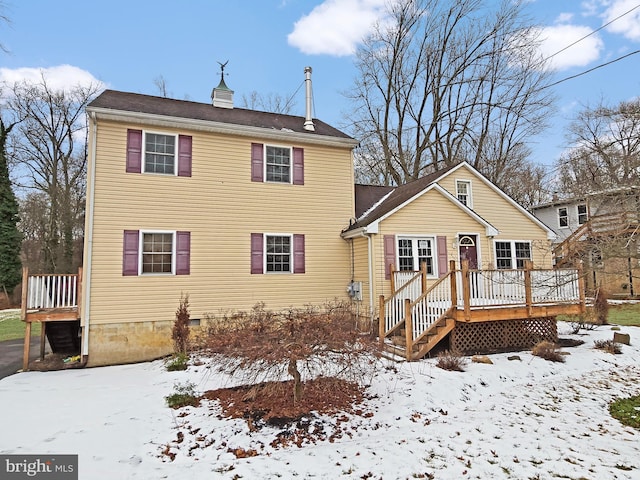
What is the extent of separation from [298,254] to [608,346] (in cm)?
879

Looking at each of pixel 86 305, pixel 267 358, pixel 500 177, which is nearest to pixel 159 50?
pixel 86 305

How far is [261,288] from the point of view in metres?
10.8

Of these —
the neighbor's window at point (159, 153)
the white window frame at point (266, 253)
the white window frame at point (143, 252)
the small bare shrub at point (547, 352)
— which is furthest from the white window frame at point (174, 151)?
the small bare shrub at point (547, 352)

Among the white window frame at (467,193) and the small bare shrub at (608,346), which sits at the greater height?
the white window frame at (467,193)

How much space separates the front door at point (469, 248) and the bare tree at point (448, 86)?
10.1 metres

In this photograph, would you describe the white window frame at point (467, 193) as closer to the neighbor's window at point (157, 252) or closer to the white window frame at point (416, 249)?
the white window frame at point (416, 249)

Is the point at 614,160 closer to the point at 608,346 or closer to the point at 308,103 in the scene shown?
the point at 608,346

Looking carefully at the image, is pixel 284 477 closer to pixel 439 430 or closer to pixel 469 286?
Answer: pixel 439 430

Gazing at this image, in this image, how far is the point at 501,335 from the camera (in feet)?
30.1

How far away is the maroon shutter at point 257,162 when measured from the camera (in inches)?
436

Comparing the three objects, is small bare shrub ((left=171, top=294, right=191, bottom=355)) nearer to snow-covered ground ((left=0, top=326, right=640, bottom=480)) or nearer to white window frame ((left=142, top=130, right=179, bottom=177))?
snow-covered ground ((left=0, top=326, right=640, bottom=480))

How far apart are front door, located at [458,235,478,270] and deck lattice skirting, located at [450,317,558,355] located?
2.88 m

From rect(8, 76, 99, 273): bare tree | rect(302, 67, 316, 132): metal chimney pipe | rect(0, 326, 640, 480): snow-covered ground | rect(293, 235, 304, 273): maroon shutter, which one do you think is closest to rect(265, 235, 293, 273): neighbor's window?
rect(293, 235, 304, 273): maroon shutter

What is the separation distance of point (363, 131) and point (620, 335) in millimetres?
17916
